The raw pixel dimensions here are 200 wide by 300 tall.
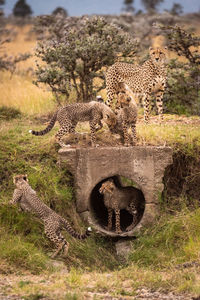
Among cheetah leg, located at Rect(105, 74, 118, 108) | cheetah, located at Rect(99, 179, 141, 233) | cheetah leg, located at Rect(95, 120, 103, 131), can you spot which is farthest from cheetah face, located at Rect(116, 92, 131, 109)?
cheetah leg, located at Rect(105, 74, 118, 108)

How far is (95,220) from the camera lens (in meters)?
8.91

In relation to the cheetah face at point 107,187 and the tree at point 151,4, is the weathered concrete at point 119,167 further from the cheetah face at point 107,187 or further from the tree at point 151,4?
the tree at point 151,4

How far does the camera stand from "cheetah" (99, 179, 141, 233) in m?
8.60

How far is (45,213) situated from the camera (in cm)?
766

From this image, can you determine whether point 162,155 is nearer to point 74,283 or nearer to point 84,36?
point 74,283

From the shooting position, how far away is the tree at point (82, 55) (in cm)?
1227

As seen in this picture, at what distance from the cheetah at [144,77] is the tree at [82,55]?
1360mm

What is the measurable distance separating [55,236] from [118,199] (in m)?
1.55

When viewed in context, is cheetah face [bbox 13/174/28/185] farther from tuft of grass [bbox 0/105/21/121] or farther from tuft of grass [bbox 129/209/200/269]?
tuft of grass [bbox 0/105/21/121]

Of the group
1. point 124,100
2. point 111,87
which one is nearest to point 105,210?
point 124,100

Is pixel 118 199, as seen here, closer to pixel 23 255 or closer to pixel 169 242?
pixel 169 242

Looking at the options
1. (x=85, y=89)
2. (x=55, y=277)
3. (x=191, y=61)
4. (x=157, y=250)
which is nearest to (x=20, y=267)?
(x=55, y=277)

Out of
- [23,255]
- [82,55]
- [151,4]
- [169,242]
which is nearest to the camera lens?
[23,255]

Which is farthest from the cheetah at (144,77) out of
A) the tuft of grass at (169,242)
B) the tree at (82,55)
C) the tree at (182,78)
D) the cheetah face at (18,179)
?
the cheetah face at (18,179)
